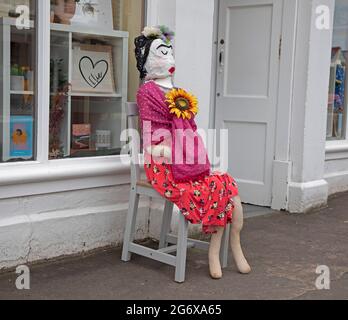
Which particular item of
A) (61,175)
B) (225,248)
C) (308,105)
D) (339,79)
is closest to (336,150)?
(339,79)

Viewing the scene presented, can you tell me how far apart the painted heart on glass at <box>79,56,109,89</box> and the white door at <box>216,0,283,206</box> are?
188cm

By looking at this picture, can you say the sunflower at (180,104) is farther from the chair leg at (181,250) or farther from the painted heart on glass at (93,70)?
the painted heart on glass at (93,70)

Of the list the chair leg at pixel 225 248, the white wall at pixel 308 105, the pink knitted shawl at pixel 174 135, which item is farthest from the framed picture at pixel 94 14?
the white wall at pixel 308 105

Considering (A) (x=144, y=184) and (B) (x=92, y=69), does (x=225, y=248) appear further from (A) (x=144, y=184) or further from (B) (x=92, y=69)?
(B) (x=92, y=69)

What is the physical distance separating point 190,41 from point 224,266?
180cm

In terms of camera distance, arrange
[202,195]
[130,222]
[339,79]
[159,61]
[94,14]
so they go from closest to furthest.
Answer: [202,195] < [159,61] < [130,222] < [94,14] < [339,79]

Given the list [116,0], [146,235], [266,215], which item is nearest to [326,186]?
[266,215]

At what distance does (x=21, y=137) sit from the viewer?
3.98m

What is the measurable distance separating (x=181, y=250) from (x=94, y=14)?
2.00 metres

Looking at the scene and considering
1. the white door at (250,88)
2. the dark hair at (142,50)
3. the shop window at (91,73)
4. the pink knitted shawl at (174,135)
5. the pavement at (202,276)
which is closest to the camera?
the pavement at (202,276)

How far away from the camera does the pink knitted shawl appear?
367 centimetres

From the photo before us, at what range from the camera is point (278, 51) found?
5.71 meters

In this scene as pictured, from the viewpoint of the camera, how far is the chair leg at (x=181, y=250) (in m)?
3.67

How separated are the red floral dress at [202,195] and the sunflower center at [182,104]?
0.39 m
